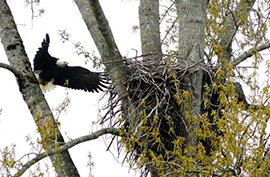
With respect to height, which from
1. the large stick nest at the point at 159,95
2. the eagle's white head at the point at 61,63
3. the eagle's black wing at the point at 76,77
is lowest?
the large stick nest at the point at 159,95

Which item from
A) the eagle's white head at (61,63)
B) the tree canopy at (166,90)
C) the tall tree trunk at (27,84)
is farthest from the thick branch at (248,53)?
the eagle's white head at (61,63)

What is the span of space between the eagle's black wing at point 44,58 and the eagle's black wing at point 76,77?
0.10 metres

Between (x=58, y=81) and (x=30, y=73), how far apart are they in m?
2.90

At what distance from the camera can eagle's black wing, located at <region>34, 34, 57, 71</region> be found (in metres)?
7.56

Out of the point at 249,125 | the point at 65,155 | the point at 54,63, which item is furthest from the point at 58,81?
the point at 249,125

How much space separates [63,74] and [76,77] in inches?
8.7

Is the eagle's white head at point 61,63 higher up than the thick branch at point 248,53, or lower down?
higher up

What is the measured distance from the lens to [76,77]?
8.34 metres

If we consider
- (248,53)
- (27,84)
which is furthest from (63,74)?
(248,53)

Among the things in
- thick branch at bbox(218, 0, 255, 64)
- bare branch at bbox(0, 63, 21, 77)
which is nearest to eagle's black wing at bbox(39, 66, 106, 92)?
thick branch at bbox(218, 0, 255, 64)

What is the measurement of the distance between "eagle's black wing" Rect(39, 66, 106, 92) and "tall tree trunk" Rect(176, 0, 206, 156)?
92.2 inches

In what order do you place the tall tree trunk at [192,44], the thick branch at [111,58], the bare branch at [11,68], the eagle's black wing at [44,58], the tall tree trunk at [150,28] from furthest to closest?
1. the eagle's black wing at [44,58]
2. the tall tree trunk at [150,28]
3. the tall tree trunk at [192,44]
4. the thick branch at [111,58]
5. the bare branch at [11,68]

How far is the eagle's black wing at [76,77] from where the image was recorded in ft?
26.4

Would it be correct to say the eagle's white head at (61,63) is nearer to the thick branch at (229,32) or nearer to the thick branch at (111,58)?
the thick branch at (111,58)
